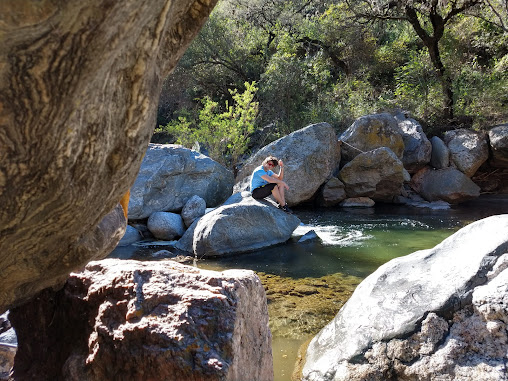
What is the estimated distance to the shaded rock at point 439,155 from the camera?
1208cm

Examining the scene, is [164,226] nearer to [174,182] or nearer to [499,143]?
[174,182]

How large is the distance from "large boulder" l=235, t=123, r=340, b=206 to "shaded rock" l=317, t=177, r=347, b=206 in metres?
0.18

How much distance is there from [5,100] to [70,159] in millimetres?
286

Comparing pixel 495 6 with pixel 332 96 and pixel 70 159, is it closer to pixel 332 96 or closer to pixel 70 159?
pixel 332 96

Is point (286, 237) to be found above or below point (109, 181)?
below

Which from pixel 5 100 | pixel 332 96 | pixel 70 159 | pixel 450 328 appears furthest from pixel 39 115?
pixel 332 96

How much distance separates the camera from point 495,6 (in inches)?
477

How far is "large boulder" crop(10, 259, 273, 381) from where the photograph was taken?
1.95m

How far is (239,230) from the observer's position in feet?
24.3

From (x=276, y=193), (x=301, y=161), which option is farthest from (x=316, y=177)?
(x=276, y=193)

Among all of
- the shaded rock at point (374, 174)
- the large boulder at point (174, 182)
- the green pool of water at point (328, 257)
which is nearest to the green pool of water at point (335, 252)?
the green pool of water at point (328, 257)

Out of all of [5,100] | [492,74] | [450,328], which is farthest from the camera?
[492,74]

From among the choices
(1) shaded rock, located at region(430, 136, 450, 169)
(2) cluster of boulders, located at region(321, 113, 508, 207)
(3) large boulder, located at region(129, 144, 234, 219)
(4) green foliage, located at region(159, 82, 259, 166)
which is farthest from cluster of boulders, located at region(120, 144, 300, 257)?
(1) shaded rock, located at region(430, 136, 450, 169)

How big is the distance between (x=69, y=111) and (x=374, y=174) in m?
10.6
